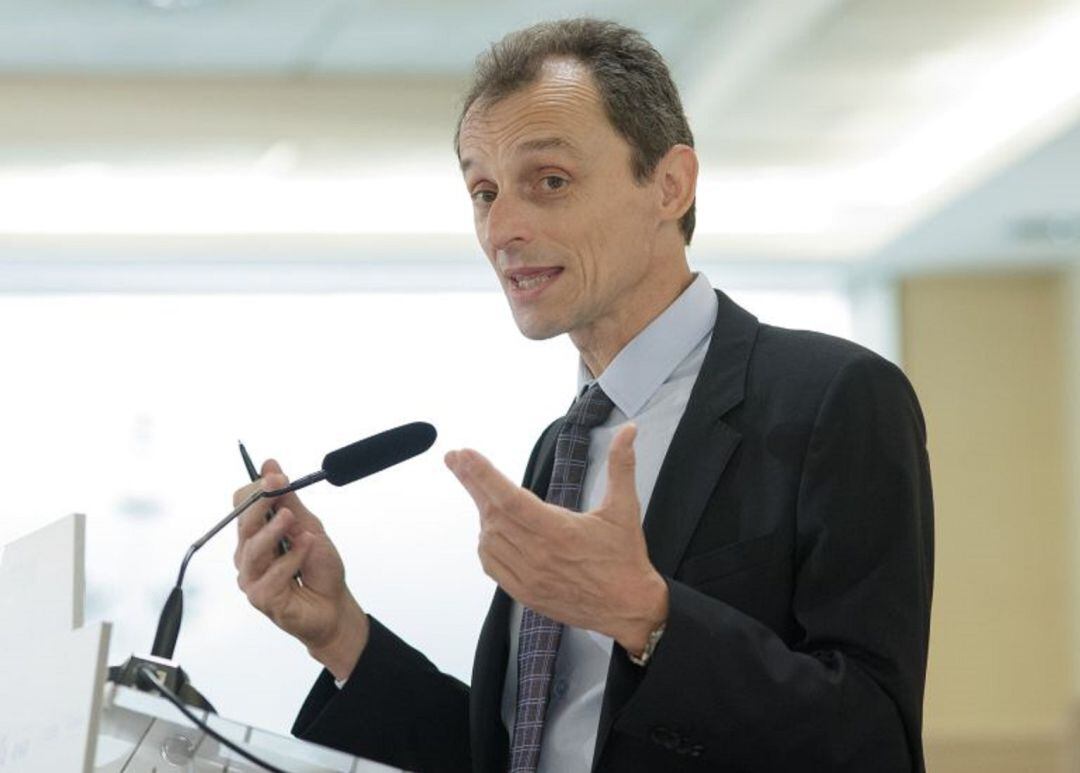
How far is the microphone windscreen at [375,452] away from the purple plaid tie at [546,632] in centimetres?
16

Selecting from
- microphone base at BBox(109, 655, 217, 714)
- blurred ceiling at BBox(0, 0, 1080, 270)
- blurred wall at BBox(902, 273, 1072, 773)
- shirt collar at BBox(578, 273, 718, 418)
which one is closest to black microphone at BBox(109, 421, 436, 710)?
microphone base at BBox(109, 655, 217, 714)

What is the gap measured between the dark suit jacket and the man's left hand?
64 millimetres

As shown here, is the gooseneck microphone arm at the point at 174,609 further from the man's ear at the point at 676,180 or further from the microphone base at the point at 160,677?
the man's ear at the point at 676,180

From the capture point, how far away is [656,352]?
1707 mm

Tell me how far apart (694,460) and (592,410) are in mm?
245

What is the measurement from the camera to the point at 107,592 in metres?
7.28

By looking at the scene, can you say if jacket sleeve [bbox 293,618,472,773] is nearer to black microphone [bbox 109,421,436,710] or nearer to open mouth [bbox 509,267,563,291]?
black microphone [bbox 109,421,436,710]

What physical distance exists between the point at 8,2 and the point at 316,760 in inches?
194

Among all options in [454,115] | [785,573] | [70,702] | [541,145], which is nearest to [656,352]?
[541,145]

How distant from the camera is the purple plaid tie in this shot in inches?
61.1

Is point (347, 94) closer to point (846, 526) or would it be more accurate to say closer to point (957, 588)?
point (957, 588)

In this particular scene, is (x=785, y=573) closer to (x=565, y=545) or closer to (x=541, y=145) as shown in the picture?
(x=565, y=545)

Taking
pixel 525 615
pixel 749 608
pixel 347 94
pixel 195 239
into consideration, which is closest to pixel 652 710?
pixel 749 608

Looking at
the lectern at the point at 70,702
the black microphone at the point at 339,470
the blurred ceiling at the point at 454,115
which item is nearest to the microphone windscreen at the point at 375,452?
the black microphone at the point at 339,470
